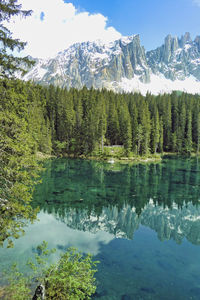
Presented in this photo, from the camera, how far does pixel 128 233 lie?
715 inches

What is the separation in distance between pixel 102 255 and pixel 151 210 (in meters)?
10.5

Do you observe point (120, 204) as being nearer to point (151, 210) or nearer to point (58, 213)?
point (151, 210)

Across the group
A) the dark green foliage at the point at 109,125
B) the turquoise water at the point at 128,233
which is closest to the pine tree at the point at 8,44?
the turquoise water at the point at 128,233

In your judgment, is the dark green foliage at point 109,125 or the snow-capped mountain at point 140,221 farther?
the dark green foliage at point 109,125

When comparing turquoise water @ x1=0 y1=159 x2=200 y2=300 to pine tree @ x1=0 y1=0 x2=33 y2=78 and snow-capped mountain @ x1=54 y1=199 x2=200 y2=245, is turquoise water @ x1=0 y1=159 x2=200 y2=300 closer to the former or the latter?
Answer: snow-capped mountain @ x1=54 y1=199 x2=200 y2=245

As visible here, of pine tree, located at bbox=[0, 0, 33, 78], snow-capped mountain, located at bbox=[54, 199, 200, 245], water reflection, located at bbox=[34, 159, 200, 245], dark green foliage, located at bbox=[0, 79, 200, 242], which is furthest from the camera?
dark green foliage, located at bbox=[0, 79, 200, 242]

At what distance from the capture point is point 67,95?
8488 centimetres

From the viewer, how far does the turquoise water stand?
1149 centimetres

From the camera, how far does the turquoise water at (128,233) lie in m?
11.5

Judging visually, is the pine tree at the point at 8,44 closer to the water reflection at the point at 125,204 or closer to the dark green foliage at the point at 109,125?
the water reflection at the point at 125,204

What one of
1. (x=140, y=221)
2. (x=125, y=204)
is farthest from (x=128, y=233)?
(x=125, y=204)

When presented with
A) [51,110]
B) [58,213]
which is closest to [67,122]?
[51,110]


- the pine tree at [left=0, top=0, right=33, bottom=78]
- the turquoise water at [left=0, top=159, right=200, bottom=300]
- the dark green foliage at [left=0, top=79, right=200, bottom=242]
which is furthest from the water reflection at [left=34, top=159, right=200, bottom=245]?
the dark green foliage at [left=0, top=79, right=200, bottom=242]

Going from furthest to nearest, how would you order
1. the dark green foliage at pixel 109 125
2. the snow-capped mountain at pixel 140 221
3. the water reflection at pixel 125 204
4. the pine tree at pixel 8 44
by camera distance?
the dark green foliage at pixel 109 125 → the water reflection at pixel 125 204 → the snow-capped mountain at pixel 140 221 → the pine tree at pixel 8 44
